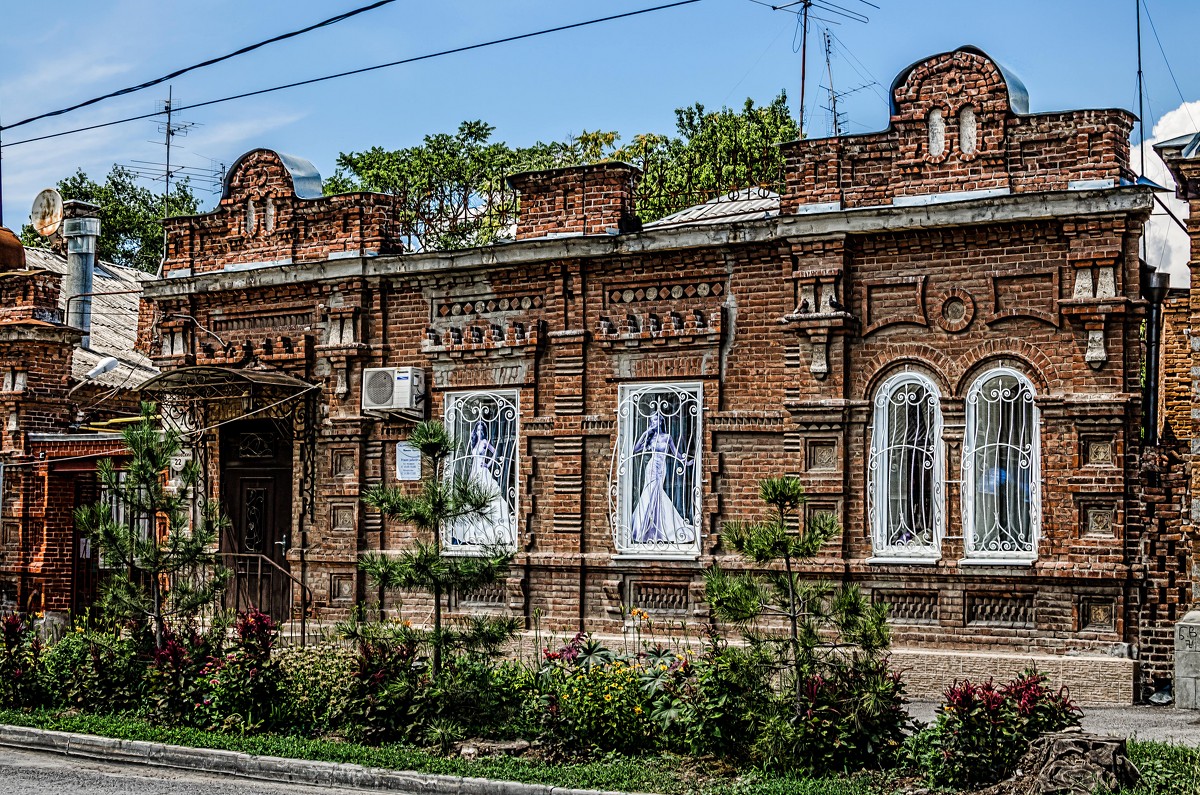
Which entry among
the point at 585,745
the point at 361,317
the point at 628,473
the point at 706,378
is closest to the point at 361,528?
the point at 361,317

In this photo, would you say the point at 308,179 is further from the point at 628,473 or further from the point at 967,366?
the point at 967,366

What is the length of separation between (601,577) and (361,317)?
4290mm

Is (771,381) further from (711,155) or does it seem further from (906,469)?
(711,155)

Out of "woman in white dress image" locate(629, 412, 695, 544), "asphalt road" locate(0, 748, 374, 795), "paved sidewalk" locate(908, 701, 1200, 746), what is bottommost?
"asphalt road" locate(0, 748, 374, 795)

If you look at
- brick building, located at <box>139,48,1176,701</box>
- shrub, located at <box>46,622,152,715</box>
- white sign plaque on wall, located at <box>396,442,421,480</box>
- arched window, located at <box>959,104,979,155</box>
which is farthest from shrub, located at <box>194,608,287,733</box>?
arched window, located at <box>959,104,979,155</box>

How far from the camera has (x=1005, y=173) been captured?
13.4m

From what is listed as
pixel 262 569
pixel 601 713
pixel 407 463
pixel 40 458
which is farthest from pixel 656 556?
pixel 40 458

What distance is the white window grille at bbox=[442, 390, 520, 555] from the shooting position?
15914 millimetres

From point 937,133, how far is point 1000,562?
4084 millimetres

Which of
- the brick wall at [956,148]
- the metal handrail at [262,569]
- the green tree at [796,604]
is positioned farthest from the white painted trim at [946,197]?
the metal handrail at [262,569]

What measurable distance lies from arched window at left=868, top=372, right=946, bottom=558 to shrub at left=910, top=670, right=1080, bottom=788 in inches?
164

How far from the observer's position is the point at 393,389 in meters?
16.2

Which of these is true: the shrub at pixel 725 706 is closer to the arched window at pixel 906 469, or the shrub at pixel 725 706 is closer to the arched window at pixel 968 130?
the arched window at pixel 906 469

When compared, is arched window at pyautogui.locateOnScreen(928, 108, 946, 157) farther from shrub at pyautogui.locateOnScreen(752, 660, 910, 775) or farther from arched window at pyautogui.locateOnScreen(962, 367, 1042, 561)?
shrub at pyautogui.locateOnScreen(752, 660, 910, 775)
